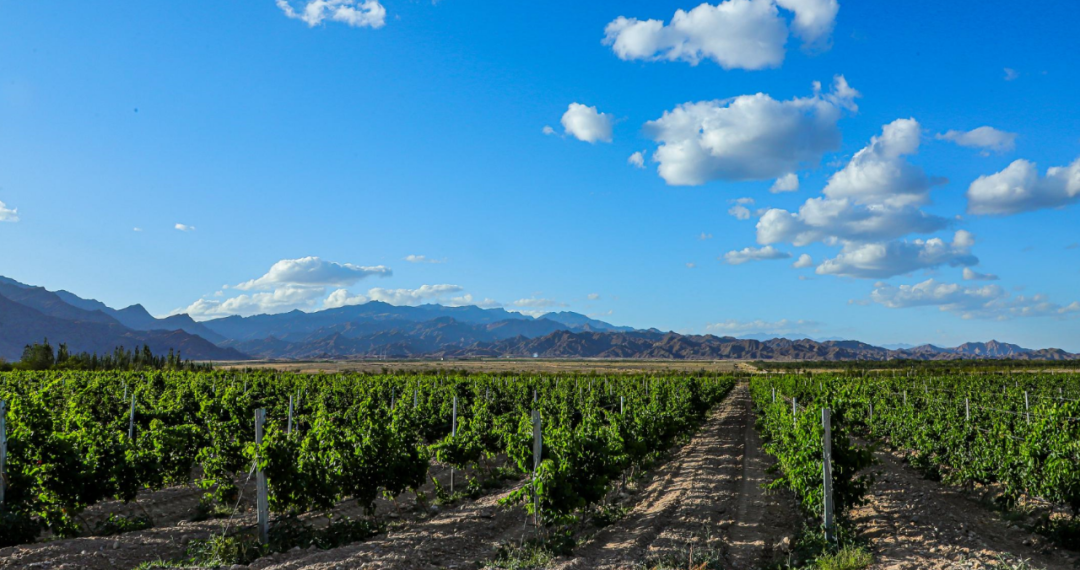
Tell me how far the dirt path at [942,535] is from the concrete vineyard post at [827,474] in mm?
734

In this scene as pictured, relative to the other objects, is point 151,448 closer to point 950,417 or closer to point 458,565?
point 458,565

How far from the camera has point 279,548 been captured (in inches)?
358

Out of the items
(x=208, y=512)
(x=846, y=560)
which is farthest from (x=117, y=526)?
(x=846, y=560)

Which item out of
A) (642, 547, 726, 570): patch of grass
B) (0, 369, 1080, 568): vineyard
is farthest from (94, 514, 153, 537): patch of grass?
(642, 547, 726, 570): patch of grass

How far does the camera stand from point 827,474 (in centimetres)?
1042

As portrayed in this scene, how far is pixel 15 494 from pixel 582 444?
30.7 ft

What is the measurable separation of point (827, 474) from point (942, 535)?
204 centimetres

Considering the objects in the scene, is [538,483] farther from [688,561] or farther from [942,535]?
[942,535]

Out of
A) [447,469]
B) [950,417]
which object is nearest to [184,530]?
[447,469]

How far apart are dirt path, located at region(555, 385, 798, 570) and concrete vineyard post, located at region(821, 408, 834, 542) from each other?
2.85ft

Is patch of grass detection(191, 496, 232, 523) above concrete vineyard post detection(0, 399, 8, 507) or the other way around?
the other way around

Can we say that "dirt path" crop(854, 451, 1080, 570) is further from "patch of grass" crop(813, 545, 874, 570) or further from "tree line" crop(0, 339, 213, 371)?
"tree line" crop(0, 339, 213, 371)

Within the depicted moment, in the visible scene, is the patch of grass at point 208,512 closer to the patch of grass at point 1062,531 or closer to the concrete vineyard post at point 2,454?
the concrete vineyard post at point 2,454

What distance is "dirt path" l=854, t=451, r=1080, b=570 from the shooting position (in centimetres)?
867
